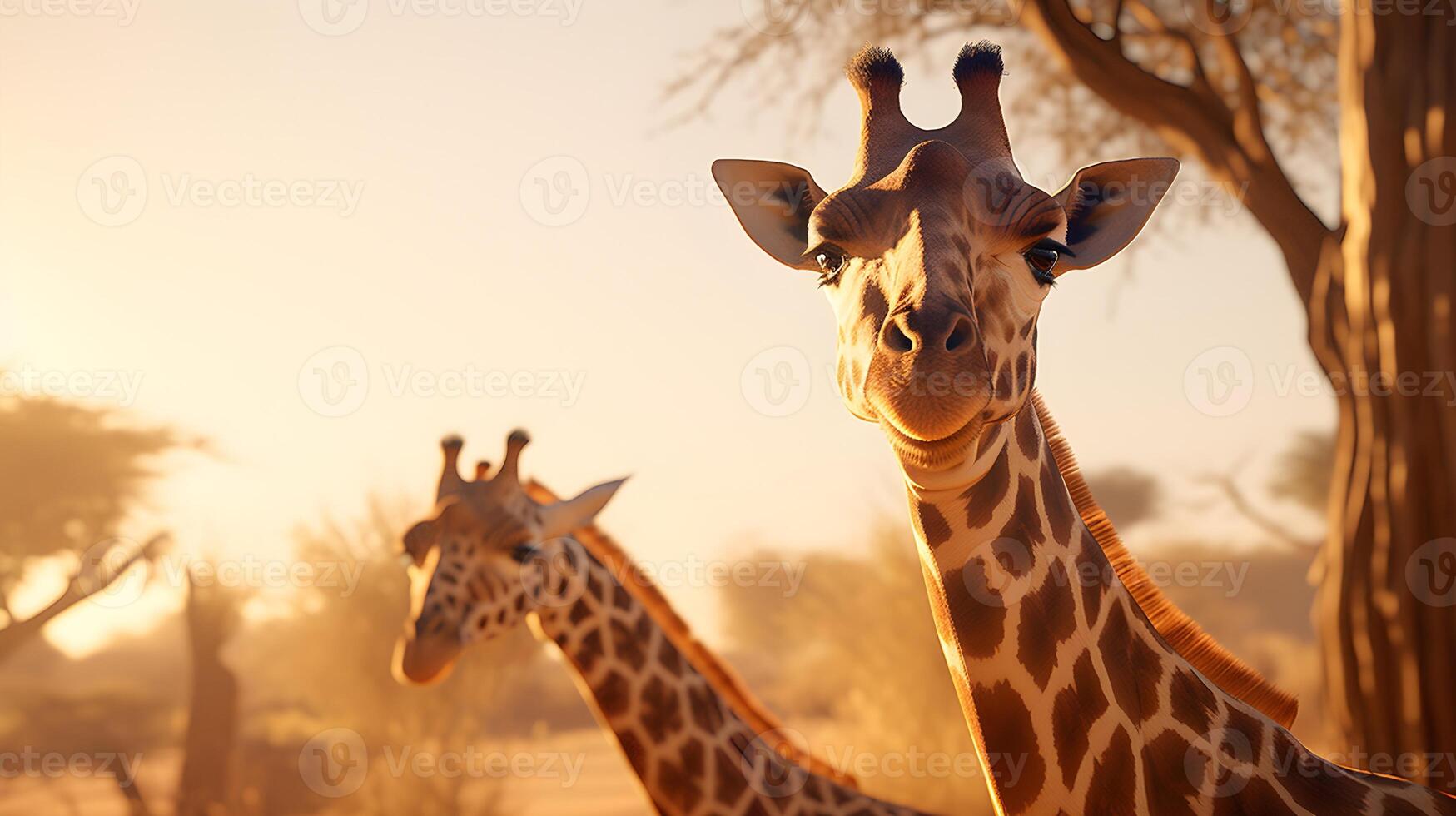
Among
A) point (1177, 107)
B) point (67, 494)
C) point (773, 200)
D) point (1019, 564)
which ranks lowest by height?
point (67, 494)

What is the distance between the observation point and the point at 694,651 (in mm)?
4492

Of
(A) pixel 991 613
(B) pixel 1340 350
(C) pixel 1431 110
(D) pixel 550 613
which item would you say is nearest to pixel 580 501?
(D) pixel 550 613

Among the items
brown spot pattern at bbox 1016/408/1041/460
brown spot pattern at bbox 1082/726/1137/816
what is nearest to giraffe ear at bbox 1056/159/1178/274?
brown spot pattern at bbox 1016/408/1041/460

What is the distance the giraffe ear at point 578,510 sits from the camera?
4.62 meters

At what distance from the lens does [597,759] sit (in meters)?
12.4

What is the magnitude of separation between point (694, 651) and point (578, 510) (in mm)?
772

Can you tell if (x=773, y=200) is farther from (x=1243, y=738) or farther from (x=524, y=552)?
(x=524, y=552)

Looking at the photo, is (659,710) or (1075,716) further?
(659,710)

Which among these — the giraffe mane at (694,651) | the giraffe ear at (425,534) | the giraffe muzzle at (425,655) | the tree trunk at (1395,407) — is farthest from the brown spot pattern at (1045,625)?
the tree trunk at (1395,407)

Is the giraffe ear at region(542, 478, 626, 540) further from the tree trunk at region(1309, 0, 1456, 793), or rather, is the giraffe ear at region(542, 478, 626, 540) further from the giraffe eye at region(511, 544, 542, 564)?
the tree trunk at region(1309, 0, 1456, 793)

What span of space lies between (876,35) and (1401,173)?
148 inches

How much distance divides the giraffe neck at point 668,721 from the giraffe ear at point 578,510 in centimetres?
16

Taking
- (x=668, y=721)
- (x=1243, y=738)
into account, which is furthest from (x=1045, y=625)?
(x=668, y=721)

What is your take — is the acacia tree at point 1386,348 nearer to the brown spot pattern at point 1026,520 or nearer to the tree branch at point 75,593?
the brown spot pattern at point 1026,520
